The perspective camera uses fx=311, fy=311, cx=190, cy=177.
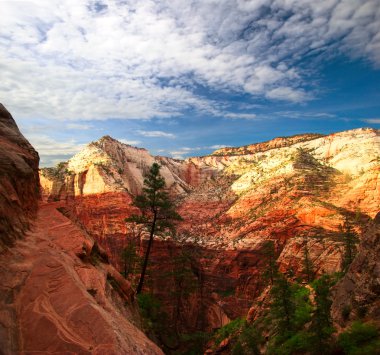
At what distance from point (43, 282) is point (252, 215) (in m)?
45.8

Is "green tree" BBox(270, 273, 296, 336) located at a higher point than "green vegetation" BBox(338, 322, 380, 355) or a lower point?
lower

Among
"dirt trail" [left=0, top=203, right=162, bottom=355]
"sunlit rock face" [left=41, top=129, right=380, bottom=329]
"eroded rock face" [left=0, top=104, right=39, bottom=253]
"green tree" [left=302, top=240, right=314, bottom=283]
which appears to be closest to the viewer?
"dirt trail" [left=0, top=203, right=162, bottom=355]

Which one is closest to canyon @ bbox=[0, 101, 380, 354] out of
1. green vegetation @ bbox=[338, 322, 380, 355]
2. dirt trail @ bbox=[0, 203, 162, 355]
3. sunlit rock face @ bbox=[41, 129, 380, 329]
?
dirt trail @ bbox=[0, 203, 162, 355]

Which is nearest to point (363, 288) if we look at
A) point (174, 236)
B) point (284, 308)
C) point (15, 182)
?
point (284, 308)

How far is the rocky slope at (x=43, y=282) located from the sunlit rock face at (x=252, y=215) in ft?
86.5

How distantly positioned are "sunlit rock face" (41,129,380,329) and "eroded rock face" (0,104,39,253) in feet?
87.9

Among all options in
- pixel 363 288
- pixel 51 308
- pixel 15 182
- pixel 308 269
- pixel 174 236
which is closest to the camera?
pixel 51 308

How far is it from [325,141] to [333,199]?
2917 cm

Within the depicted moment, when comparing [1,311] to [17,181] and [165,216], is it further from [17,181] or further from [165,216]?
[165,216]

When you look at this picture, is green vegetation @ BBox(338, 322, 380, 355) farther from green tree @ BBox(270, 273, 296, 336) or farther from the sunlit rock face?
the sunlit rock face

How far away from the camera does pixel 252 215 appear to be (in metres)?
52.2

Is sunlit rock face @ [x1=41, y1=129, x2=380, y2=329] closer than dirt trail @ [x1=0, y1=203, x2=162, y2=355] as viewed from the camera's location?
No

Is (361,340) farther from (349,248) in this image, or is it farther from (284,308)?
(349,248)

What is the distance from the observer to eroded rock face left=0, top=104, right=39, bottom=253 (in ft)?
32.0
